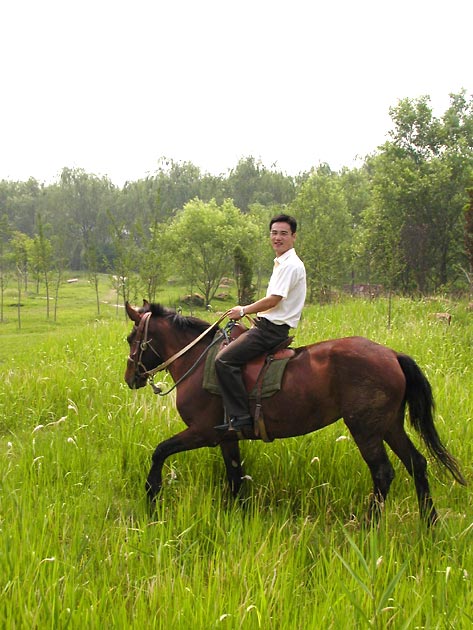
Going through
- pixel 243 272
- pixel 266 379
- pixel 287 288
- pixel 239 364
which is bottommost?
pixel 266 379

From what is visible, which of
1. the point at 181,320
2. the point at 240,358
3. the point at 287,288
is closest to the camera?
the point at 287,288

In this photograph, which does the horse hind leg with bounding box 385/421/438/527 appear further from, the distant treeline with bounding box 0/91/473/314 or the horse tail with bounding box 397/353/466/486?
the distant treeline with bounding box 0/91/473/314

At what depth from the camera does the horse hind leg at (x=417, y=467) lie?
409cm

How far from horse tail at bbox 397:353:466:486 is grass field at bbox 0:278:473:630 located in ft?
1.44

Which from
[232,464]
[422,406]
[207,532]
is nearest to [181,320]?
[232,464]

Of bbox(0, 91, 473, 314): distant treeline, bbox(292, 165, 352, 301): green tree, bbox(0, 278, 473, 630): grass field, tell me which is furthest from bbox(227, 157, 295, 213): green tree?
bbox(0, 278, 473, 630): grass field

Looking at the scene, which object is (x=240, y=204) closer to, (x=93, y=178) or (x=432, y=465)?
(x=93, y=178)

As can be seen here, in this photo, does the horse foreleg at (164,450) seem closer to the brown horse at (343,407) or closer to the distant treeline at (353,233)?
the brown horse at (343,407)

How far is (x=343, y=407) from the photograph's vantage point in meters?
4.20

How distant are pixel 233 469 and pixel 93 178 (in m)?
86.2

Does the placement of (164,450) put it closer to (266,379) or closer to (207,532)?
(207,532)

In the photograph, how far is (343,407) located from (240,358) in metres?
1.04

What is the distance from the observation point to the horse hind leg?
409 cm

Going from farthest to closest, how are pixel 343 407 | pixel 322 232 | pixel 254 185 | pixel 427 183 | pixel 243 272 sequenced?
pixel 254 185 → pixel 322 232 → pixel 243 272 → pixel 427 183 → pixel 343 407
